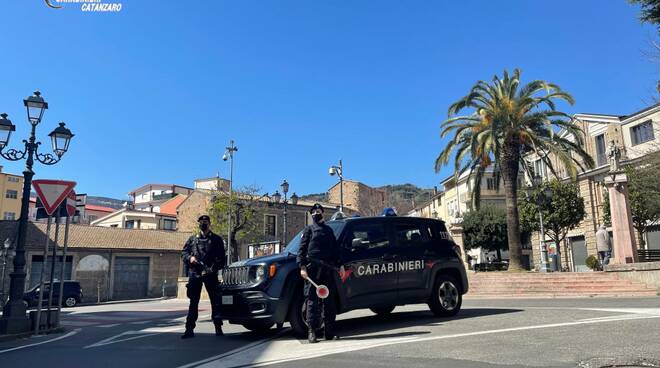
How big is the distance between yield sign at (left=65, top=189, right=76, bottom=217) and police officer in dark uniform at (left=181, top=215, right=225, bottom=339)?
4250 millimetres

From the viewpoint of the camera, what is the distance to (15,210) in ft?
206

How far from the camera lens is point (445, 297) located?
8453 mm

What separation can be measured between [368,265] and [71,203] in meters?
6.91

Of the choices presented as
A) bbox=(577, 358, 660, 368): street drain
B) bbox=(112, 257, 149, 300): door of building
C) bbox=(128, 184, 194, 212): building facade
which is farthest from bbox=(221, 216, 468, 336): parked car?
bbox=(128, 184, 194, 212): building facade

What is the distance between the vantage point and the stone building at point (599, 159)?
36000mm

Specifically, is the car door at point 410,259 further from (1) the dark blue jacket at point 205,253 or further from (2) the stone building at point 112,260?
(2) the stone building at point 112,260

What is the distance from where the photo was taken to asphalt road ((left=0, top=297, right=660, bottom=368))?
16.7 feet

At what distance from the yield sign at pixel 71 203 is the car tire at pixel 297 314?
624 centimetres

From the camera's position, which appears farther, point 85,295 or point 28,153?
point 85,295

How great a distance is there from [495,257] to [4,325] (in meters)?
50.0

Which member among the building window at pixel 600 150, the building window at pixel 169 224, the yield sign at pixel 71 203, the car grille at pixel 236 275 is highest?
the building window at pixel 600 150

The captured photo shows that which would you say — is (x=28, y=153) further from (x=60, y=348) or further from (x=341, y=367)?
(x=341, y=367)

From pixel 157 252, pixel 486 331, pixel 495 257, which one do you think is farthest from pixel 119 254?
pixel 486 331

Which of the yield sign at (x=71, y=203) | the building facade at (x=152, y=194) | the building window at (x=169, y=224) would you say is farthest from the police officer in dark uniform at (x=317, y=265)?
the building facade at (x=152, y=194)
